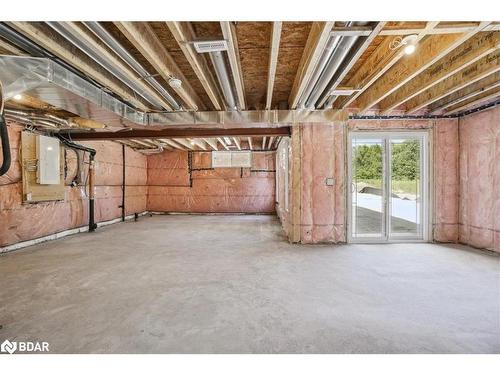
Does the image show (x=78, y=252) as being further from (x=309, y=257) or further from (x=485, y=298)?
(x=485, y=298)

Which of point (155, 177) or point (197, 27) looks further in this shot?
point (155, 177)

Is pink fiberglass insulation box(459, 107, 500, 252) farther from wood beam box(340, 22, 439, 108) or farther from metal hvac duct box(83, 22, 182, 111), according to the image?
metal hvac duct box(83, 22, 182, 111)

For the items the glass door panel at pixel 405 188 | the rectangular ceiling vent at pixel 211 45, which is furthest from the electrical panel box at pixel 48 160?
the glass door panel at pixel 405 188

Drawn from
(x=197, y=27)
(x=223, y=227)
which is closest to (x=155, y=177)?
(x=223, y=227)

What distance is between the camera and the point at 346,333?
1889 millimetres

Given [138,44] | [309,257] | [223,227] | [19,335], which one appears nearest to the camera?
[19,335]

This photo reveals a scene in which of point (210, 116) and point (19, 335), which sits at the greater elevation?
point (210, 116)

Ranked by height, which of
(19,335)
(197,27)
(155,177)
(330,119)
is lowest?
(19,335)

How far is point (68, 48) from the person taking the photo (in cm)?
239

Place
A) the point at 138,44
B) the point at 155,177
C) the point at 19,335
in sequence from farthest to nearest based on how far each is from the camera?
the point at 155,177, the point at 138,44, the point at 19,335

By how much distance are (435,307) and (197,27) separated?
3338 mm

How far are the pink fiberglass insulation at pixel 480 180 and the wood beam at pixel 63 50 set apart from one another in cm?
558

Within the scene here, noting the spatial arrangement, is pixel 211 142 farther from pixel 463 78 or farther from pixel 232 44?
pixel 463 78

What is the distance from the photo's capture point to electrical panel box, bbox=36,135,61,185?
4.70m
